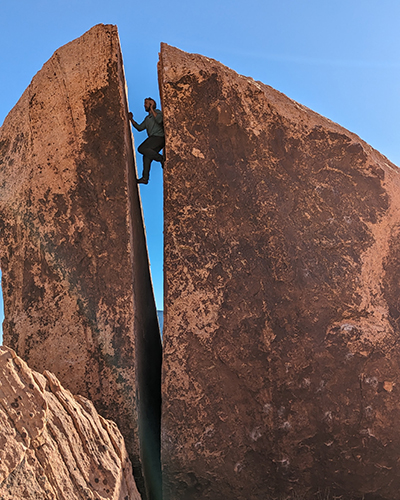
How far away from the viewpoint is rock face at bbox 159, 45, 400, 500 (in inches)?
135

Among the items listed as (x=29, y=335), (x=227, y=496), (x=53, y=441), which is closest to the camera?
(x=53, y=441)

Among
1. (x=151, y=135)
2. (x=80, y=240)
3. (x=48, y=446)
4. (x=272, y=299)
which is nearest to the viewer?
(x=48, y=446)

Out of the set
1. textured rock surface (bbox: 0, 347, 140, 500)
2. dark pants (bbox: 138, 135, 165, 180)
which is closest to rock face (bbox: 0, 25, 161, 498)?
dark pants (bbox: 138, 135, 165, 180)

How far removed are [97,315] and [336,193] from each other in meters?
2.10

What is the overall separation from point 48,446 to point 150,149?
278 cm

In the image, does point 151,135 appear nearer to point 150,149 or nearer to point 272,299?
point 150,149

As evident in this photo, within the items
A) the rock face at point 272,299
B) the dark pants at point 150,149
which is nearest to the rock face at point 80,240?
the dark pants at point 150,149

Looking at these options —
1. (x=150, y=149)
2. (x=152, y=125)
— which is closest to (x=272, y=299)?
(x=150, y=149)

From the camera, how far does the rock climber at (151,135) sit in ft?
13.8

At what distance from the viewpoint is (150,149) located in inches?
167

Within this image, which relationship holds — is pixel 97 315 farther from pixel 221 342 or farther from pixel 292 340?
pixel 292 340

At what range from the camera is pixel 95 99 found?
3.88 m

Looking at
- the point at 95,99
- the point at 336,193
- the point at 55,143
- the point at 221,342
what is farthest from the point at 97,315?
the point at 336,193

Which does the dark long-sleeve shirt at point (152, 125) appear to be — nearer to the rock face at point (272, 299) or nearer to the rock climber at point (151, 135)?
the rock climber at point (151, 135)
